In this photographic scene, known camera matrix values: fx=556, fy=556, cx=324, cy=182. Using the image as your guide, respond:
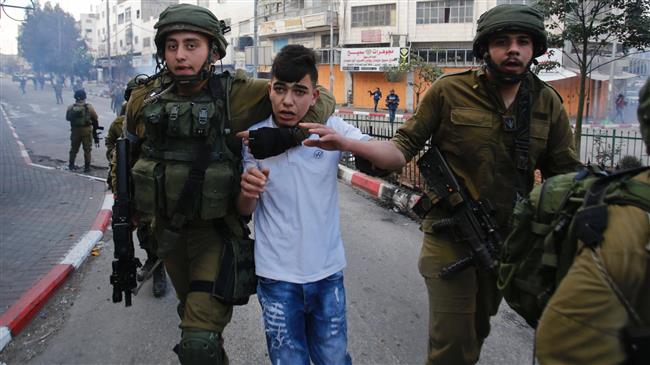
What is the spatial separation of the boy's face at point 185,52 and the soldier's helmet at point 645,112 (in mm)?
1839

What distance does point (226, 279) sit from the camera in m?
2.41

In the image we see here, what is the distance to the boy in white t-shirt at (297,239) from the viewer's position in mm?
2225

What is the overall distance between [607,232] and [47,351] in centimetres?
345

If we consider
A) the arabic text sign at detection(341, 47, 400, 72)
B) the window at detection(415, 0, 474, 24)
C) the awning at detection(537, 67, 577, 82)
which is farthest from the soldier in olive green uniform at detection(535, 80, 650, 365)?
the arabic text sign at detection(341, 47, 400, 72)

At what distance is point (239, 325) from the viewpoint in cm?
385

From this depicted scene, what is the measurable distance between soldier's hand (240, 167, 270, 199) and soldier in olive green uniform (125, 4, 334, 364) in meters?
0.27

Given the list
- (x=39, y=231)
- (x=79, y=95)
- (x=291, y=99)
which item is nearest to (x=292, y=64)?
(x=291, y=99)

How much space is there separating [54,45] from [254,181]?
6835cm

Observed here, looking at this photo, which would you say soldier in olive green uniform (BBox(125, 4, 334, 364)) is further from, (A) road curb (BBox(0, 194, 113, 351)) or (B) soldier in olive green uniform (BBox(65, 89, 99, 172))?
(B) soldier in olive green uniform (BBox(65, 89, 99, 172))

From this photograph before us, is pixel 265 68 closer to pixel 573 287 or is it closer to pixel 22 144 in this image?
pixel 22 144

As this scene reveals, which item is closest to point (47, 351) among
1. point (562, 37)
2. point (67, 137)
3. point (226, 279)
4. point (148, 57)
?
point (226, 279)

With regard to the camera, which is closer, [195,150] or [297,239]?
[297,239]

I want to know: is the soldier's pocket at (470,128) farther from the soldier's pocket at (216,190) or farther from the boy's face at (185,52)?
the boy's face at (185,52)

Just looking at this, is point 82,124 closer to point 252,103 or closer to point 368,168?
point 252,103
